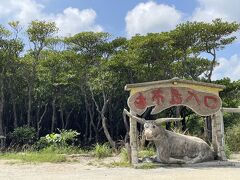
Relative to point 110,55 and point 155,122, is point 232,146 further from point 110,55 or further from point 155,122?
point 110,55

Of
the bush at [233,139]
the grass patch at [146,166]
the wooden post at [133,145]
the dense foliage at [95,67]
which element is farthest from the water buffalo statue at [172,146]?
the dense foliage at [95,67]

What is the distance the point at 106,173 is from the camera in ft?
36.3

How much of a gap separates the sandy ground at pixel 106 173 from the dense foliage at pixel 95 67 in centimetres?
800

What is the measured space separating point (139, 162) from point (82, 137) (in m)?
15.6

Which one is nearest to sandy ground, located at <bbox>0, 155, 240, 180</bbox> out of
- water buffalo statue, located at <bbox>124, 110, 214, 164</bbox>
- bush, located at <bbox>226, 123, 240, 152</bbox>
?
water buffalo statue, located at <bbox>124, 110, 214, 164</bbox>

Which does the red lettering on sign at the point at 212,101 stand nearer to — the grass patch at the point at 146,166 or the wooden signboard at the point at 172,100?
the wooden signboard at the point at 172,100

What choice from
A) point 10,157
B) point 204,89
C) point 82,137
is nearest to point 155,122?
point 204,89

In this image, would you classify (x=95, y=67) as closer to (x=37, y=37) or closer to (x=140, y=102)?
(x=37, y=37)

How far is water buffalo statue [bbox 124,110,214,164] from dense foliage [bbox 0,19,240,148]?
7.71 metres

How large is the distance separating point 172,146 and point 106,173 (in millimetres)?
2532

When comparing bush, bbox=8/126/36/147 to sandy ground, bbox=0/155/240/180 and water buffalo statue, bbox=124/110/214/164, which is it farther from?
water buffalo statue, bbox=124/110/214/164

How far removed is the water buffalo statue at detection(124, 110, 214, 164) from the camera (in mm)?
12531

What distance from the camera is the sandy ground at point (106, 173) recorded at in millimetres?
10078

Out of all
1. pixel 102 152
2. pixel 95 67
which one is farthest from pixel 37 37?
pixel 102 152
